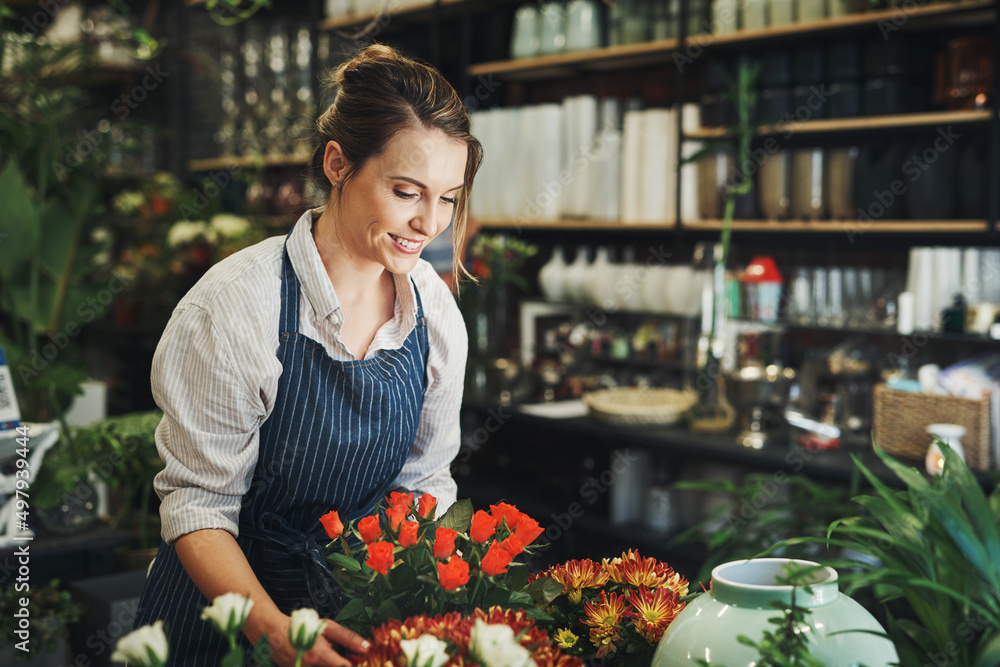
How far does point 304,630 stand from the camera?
72cm

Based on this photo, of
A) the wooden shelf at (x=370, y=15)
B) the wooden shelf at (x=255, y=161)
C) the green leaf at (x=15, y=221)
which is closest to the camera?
the green leaf at (x=15, y=221)

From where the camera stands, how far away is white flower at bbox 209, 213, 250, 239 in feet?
13.2

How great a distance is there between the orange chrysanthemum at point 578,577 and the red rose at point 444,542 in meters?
0.18

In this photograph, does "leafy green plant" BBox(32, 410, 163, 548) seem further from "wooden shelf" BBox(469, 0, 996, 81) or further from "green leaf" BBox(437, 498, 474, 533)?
"wooden shelf" BBox(469, 0, 996, 81)

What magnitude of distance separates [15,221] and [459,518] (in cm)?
205

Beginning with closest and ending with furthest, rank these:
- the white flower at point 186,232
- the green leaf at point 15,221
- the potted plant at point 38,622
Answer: the potted plant at point 38,622, the green leaf at point 15,221, the white flower at point 186,232

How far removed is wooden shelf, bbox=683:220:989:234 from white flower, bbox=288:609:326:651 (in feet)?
8.08

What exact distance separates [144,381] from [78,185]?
6.31 feet

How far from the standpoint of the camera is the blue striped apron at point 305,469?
1.24 m

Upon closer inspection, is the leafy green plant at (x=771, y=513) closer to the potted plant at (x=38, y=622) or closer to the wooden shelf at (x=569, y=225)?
the wooden shelf at (x=569, y=225)

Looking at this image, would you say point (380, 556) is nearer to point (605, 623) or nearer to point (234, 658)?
point (234, 658)


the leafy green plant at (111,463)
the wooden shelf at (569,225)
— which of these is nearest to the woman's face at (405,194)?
the leafy green plant at (111,463)

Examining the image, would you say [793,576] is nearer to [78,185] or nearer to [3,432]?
[3,432]

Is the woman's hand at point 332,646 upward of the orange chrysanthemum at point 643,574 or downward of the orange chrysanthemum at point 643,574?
downward
